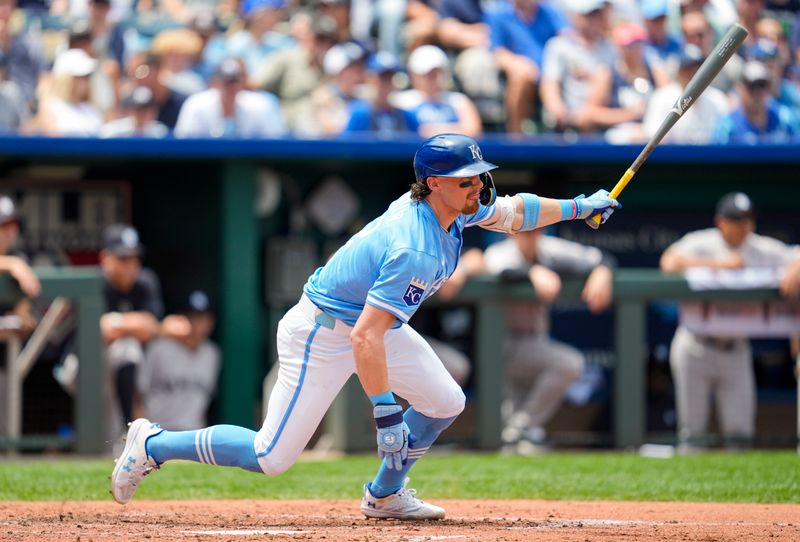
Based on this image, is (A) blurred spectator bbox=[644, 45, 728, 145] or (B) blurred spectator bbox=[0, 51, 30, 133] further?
(A) blurred spectator bbox=[644, 45, 728, 145]

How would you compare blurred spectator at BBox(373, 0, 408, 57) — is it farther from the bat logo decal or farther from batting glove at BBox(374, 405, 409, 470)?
batting glove at BBox(374, 405, 409, 470)

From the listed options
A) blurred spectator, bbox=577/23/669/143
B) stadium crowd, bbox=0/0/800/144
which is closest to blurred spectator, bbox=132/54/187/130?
stadium crowd, bbox=0/0/800/144

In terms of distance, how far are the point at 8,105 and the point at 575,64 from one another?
4073 mm

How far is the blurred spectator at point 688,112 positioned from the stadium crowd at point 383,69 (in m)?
0.02

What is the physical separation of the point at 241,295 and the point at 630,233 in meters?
2.92

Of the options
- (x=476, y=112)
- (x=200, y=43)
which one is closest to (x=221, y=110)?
(x=200, y=43)

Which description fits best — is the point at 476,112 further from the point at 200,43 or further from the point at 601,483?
the point at 601,483

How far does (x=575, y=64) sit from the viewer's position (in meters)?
10.4

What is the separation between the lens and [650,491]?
6.90 meters

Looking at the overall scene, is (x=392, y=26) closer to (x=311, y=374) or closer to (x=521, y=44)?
(x=521, y=44)

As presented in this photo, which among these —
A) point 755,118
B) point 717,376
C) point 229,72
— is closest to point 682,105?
point 717,376

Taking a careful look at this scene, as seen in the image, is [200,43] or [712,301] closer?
[712,301]

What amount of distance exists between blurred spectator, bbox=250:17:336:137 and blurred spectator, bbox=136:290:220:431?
69.6 inches

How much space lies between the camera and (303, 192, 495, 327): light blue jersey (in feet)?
16.0
